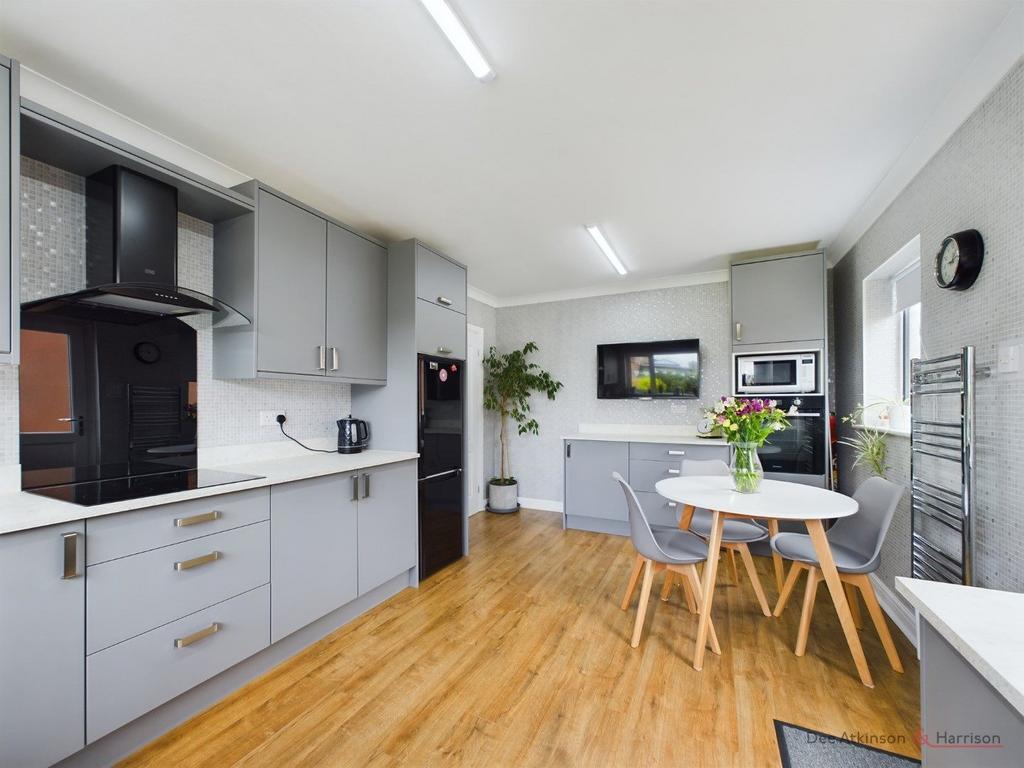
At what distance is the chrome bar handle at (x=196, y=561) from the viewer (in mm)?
1732

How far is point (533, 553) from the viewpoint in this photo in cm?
371

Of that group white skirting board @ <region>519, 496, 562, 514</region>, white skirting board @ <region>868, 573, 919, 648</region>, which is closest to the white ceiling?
white skirting board @ <region>868, 573, 919, 648</region>

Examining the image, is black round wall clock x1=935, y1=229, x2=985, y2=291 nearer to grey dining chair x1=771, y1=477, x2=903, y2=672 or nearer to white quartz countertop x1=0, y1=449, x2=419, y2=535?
grey dining chair x1=771, y1=477, x2=903, y2=672

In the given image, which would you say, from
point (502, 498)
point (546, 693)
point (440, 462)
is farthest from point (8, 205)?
point (502, 498)

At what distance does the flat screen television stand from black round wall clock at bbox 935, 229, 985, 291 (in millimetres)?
2383

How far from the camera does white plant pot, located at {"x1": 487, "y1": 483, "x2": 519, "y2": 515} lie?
16.3 ft

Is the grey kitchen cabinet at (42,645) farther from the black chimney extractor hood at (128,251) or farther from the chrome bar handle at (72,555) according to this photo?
the black chimney extractor hood at (128,251)

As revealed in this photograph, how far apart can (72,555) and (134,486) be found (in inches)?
16.8

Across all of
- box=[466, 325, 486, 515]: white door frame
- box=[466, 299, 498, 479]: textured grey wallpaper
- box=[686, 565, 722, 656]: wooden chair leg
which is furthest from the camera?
box=[466, 299, 498, 479]: textured grey wallpaper

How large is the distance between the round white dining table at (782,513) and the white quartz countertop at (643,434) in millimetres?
1388

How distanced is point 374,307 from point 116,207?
57.2 inches

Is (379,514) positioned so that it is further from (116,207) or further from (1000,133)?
(1000,133)

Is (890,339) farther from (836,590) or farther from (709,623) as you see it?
(709,623)

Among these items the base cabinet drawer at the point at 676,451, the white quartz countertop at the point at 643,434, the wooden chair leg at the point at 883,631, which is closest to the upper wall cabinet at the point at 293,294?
the white quartz countertop at the point at 643,434
